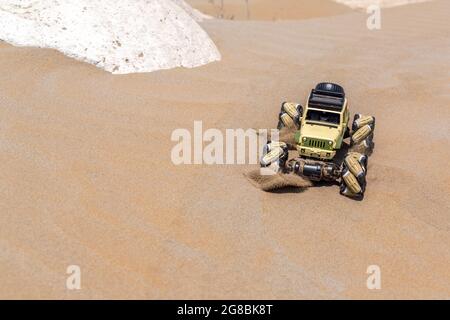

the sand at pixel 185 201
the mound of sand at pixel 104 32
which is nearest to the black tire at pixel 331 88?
the sand at pixel 185 201

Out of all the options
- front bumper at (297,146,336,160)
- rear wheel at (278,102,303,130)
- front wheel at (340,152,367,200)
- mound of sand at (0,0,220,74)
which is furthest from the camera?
mound of sand at (0,0,220,74)

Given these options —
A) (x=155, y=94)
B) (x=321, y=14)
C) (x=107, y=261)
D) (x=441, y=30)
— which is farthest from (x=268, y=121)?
(x=321, y=14)

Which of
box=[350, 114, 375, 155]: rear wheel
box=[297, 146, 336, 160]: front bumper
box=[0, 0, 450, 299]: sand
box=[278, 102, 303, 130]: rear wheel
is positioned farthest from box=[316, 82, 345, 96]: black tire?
box=[297, 146, 336, 160]: front bumper

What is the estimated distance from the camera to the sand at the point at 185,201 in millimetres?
6164

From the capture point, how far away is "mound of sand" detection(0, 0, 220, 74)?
36.1 feet

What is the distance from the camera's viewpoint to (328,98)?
31.7ft

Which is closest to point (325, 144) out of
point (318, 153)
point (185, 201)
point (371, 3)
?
point (318, 153)

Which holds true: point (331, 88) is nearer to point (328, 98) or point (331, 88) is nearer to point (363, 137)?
point (328, 98)

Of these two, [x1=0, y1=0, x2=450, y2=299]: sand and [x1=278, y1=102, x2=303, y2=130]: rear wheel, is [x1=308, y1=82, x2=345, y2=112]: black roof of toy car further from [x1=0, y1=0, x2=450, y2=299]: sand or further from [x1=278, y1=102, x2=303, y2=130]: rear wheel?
[x1=0, y1=0, x2=450, y2=299]: sand

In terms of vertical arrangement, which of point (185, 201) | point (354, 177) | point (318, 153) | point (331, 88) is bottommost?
point (185, 201)

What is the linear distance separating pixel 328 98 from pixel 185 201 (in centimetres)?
410

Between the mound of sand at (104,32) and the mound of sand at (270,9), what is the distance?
12374 mm

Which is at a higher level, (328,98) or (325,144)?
(328,98)
